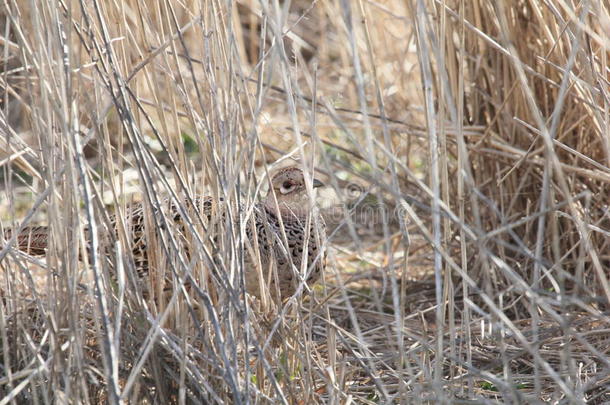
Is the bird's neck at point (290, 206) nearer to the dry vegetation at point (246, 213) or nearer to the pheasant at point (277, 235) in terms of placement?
the pheasant at point (277, 235)

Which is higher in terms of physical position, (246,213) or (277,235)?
(246,213)

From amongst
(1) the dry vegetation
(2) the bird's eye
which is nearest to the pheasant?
(2) the bird's eye

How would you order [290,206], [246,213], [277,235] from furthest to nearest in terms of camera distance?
[290,206], [277,235], [246,213]

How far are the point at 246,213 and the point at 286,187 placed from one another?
4.40 feet

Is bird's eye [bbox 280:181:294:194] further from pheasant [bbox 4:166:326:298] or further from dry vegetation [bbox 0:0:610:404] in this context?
dry vegetation [bbox 0:0:610:404]

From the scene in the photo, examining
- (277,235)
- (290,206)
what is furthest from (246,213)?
(290,206)

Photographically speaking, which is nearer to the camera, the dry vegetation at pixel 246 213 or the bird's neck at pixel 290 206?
the dry vegetation at pixel 246 213

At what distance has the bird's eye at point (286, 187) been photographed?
363 centimetres

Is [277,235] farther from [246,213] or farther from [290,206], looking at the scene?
[290,206]

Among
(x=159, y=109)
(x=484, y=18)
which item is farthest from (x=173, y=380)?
(x=484, y=18)

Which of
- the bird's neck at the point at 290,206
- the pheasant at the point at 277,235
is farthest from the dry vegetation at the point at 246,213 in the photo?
the bird's neck at the point at 290,206

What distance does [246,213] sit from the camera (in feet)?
7.61

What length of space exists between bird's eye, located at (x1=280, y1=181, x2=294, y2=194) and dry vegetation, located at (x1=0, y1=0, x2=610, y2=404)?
1.77 feet

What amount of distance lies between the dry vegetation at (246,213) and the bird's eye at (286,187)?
540 millimetres
